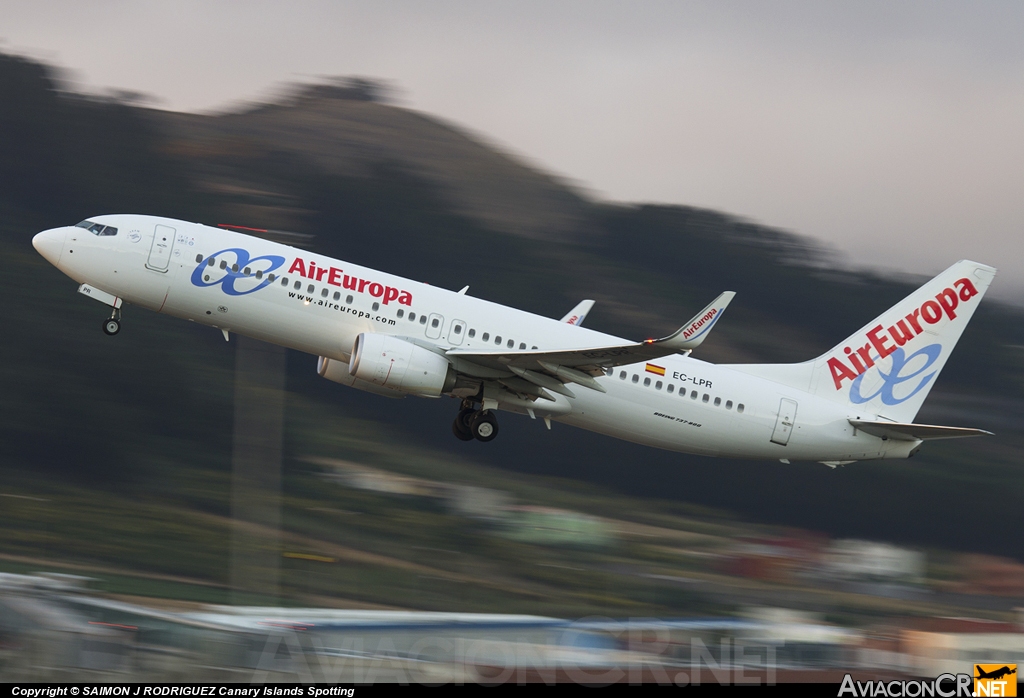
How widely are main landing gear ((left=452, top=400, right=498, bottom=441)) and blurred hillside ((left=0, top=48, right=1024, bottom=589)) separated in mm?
37895

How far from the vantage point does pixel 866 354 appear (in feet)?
125

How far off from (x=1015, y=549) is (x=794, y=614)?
116 feet

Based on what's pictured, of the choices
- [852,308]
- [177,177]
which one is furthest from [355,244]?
[852,308]

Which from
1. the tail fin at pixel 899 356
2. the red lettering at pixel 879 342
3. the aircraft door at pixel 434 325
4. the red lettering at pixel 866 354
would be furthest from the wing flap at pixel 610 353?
the red lettering at pixel 879 342

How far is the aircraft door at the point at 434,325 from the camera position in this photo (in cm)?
3303

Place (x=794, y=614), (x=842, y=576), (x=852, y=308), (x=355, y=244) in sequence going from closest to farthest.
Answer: (x=794, y=614) → (x=842, y=576) → (x=355, y=244) → (x=852, y=308)

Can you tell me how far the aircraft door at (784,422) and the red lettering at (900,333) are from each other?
509 centimetres

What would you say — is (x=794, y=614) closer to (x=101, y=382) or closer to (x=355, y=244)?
(x=101, y=382)

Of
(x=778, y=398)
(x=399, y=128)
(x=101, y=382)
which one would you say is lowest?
(x=101, y=382)

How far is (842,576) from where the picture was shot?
258 ft

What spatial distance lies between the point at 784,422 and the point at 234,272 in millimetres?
17489

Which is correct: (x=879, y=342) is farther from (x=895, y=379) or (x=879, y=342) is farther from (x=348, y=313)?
(x=348, y=313)

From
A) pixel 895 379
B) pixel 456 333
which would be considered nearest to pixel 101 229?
pixel 456 333

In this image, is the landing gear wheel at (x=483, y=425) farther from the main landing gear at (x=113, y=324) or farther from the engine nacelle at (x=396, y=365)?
the main landing gear at (x=113, y=324)
